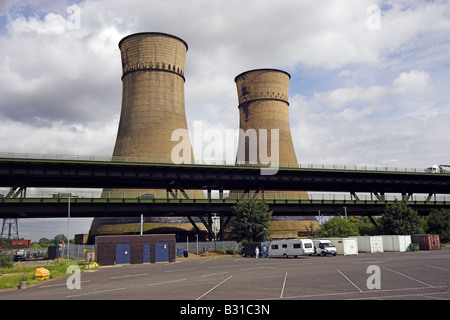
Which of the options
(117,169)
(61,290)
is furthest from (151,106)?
(61,290)

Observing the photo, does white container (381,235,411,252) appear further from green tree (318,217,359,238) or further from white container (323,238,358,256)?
white container (323,238,358,256)

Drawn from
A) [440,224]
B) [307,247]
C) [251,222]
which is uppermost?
[251,222]

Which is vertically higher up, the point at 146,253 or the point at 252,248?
the point at 146,253

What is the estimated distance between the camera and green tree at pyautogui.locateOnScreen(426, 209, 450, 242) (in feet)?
182

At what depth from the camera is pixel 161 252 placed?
122ft

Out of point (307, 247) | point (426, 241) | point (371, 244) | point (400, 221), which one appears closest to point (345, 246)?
point (371, 244)

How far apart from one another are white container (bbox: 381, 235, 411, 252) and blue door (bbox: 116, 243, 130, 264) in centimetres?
3067

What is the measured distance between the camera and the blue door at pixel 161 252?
37062 mm

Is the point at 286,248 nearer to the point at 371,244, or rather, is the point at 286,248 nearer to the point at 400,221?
the point at 371,244

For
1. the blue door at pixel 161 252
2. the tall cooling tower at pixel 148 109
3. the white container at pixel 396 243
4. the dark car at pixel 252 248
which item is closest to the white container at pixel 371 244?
the white container at pixel 396 243

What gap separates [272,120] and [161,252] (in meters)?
31.9
